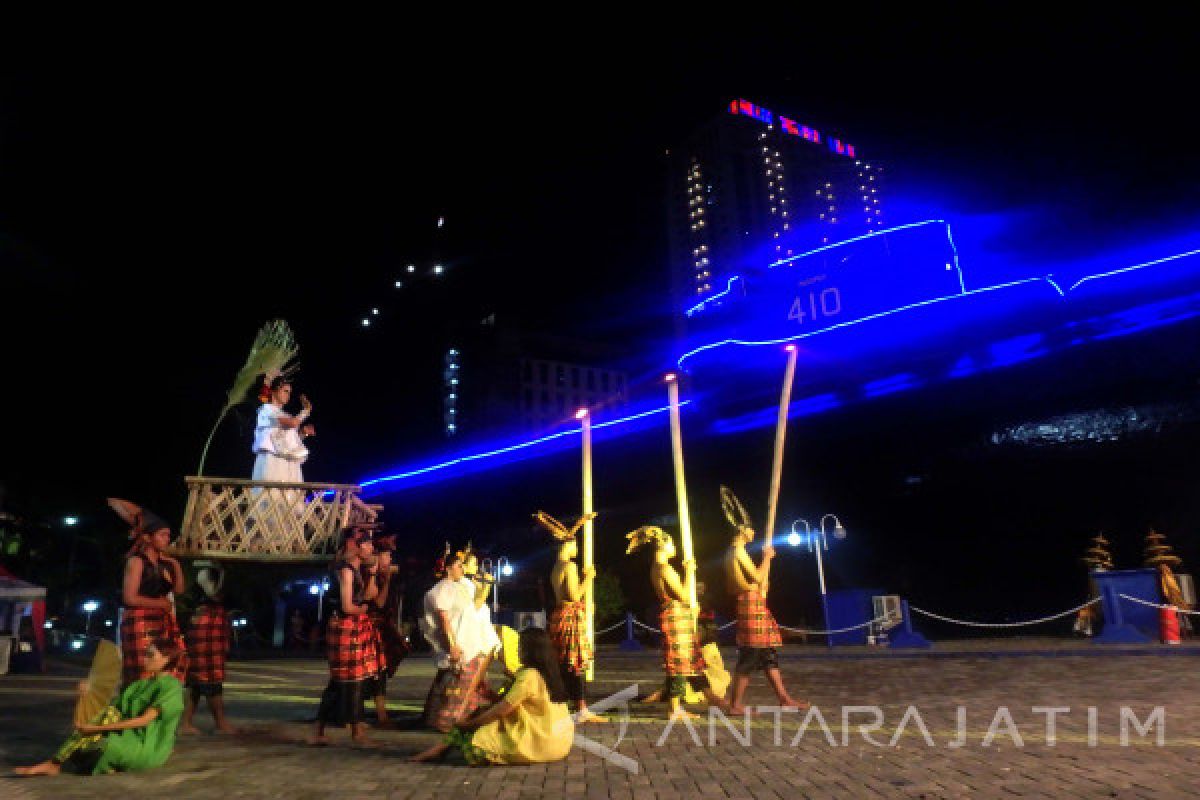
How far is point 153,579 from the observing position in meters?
6.03

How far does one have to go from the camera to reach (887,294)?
693 inches

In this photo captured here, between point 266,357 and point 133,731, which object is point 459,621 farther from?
point 266,357

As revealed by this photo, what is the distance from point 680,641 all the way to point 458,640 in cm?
239

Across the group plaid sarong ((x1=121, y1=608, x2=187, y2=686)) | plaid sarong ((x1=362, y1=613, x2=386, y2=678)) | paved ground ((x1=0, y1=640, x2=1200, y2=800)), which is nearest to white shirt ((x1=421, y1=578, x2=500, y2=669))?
plaid sarong ((x1=362, y1=613, x2=386, y2=678))

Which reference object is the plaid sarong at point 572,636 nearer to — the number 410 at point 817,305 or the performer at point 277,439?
the performer at point 277,439

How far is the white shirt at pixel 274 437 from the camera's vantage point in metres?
9.20

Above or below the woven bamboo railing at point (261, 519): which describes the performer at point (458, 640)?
below

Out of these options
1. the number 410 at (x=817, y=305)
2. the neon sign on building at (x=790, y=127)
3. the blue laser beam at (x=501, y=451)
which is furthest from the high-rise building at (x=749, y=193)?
the number 410 at (x=817, y=305)

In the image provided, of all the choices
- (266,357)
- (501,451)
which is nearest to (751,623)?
(266,357)

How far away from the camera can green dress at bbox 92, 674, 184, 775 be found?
4.98 m

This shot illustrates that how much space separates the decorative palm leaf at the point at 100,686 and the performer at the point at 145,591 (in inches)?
11.2

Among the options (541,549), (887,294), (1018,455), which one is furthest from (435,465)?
(1018,455)

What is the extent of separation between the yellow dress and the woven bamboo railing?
4183 millimetres

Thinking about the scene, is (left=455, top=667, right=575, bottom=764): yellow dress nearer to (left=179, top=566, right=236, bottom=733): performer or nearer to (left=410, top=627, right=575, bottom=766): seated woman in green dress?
(left=410, top=627, right=575, bottom=766): seated woman in green dress
